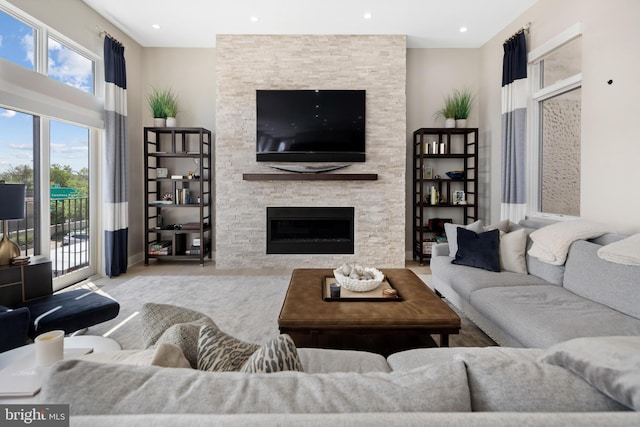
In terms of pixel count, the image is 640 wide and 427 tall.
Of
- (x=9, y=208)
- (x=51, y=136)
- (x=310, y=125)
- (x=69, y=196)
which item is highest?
(x=310, y=125)

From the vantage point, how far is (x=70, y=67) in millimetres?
3797

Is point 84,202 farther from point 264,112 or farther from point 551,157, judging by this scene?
point 551,157

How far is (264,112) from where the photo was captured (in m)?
4.68

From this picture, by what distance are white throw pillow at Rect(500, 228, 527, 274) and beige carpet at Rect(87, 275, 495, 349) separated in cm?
61

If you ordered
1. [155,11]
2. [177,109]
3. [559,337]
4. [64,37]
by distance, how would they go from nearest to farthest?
[559,337] → [64,37] → [155,11] → [177,109]

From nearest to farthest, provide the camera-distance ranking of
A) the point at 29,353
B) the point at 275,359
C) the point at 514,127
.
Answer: the point at 275,359, the point at 29,353, the point at 514,127

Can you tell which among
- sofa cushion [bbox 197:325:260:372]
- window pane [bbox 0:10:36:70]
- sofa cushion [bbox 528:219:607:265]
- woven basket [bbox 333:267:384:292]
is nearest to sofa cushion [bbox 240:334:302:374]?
sofa cushion [bbox 197:325:260:372]

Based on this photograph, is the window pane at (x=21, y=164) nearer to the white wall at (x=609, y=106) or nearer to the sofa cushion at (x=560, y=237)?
the sofa cushion at (x=560, y=237)

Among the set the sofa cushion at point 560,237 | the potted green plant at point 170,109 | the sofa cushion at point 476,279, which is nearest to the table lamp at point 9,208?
the potted green plant at point 170,109

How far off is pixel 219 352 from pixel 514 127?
433cm

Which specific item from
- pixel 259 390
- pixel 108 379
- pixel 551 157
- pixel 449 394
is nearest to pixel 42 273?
pixel 108 379

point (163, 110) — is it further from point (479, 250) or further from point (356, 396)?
point (356, 396)

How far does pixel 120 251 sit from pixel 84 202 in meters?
0.74

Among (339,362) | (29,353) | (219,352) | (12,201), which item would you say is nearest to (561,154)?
(339,362)
